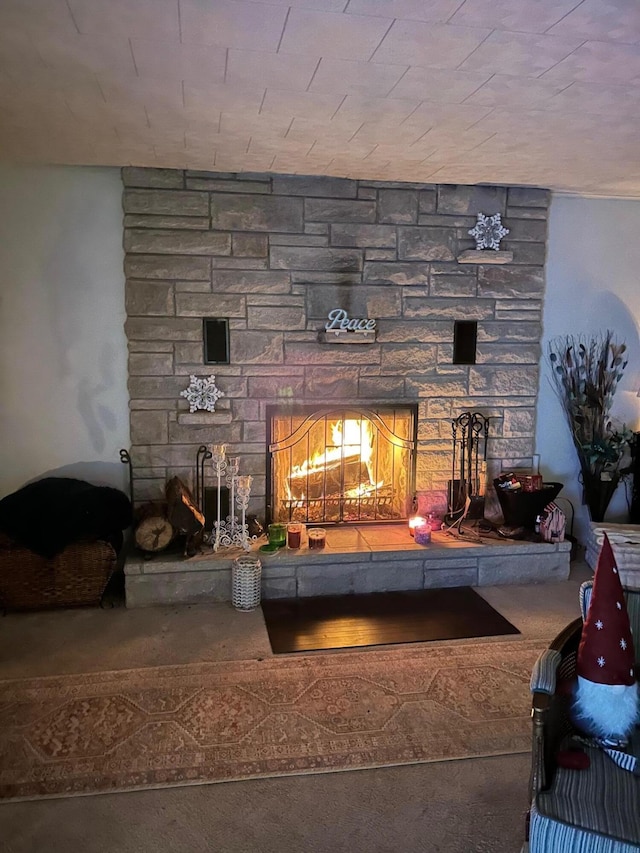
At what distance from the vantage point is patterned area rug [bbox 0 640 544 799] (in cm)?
219

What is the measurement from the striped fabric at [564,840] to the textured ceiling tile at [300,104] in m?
2.36

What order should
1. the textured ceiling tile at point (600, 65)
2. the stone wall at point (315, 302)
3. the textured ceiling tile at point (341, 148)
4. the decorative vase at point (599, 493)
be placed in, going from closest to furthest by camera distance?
the textured ceiling tile at point (600, 65), the textured ceiling tile at point (341, 148), the stone wall at point (315, 302), the decorative vase at point (599, 493)

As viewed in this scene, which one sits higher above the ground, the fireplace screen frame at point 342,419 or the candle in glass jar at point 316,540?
the fireplace screen frame at point 342,419

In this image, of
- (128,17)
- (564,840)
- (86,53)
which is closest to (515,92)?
(128,17)

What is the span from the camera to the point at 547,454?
4.24m

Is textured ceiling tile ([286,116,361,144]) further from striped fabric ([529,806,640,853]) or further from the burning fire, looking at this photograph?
striped fabric ([529,806,640,853])

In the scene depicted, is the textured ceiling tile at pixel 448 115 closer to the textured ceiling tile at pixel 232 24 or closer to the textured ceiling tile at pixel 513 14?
the textured ceiling tile at pixel 513 14

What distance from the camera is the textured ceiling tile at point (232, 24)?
1.79 m

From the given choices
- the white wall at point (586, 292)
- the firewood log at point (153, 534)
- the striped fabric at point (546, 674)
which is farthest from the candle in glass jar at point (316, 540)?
the striped fabric at point (546, 674)

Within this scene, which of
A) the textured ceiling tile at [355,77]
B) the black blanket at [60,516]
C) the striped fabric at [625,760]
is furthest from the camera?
the black blanket at [60,516]

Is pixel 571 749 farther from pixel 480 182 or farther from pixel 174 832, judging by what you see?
pixel 480 182

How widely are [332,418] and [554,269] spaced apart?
5.51 ft

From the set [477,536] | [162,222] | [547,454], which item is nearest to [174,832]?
[477,536]

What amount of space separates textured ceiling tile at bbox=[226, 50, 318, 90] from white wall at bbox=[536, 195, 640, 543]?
235 centimetres
